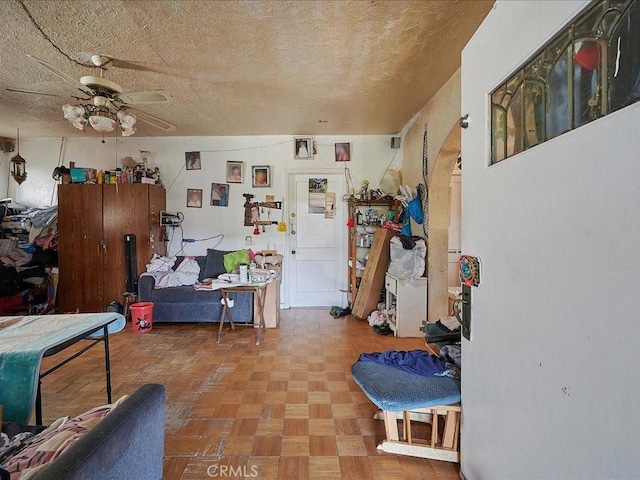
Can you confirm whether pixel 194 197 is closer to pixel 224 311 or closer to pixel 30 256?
pixel 224 311

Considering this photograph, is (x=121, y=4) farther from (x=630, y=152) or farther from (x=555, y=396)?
(x=555, y=396)

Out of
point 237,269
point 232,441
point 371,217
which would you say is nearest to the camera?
point 232,441

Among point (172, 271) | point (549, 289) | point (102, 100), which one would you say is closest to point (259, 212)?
point (172, 271)

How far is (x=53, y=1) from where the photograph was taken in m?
1.73

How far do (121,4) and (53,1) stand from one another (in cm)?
41

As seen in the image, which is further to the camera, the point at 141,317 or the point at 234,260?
the point at 234,260

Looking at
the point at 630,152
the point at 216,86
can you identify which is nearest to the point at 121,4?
the point at 216,86

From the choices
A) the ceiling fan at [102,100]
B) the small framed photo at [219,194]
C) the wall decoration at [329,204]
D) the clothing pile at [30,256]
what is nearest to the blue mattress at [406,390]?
the ceiling fan at [102,100]

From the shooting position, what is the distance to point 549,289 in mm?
843

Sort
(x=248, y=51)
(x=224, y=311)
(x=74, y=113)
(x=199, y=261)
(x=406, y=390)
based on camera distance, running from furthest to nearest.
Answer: (x=199, y=261)
(x=224, y=311)
(x=248, y=51)
(x=74, y=113)
(x=406, y=390)

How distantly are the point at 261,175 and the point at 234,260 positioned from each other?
1.50 meters

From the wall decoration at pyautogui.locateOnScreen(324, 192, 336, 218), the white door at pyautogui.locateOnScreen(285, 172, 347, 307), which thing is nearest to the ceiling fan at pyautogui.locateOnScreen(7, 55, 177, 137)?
the white door at pyautogui.locateOnScreen(285, 172, 347, 307)

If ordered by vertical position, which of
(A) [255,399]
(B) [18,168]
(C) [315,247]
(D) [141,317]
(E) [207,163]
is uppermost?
(E) [207,163]

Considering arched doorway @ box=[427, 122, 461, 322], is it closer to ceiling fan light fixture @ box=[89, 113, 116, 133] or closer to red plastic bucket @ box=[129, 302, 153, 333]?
ceiling fan light fixture @ box=[89, 113, 116, 133]
